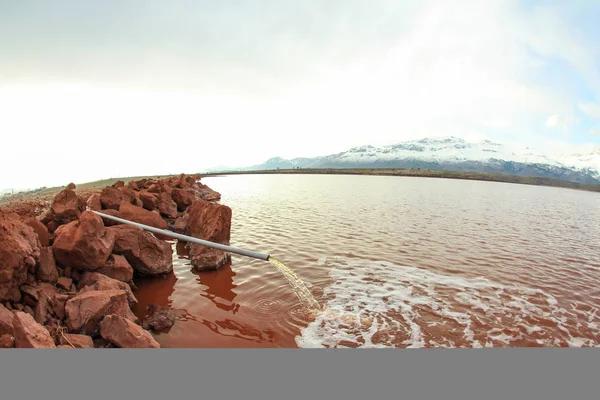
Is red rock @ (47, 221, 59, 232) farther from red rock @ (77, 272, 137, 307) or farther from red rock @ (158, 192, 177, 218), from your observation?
red rock @ (158, 192, 177, 218)

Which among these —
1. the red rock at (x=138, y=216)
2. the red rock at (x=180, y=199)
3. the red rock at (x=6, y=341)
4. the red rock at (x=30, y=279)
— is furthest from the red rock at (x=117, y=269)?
the red rock at (x=180, y=199)

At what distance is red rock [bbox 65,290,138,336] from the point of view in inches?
250

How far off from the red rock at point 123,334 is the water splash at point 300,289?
11.9 feet

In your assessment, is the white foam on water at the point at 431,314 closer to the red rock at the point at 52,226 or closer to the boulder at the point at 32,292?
the boulder at the point at 32,292

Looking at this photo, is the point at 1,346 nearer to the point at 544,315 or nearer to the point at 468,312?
the point at 468,312

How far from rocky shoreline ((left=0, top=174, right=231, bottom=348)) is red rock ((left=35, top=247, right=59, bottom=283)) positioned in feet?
0.07

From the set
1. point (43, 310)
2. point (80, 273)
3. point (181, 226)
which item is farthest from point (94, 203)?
point (43, 310)

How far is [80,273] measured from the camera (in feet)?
28.9

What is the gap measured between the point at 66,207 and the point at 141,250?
4.49 m

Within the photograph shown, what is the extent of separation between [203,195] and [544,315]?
34.3 metres

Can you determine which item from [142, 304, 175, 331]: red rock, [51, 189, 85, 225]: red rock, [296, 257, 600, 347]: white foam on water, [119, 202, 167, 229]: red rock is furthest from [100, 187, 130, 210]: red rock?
[296, 257, 600, 347]: white foam on water

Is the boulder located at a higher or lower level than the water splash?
higher

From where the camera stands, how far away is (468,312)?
8914mm

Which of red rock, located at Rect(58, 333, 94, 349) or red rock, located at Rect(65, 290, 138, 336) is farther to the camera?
red rock, located at Rect(65, 290, 138, 336)
